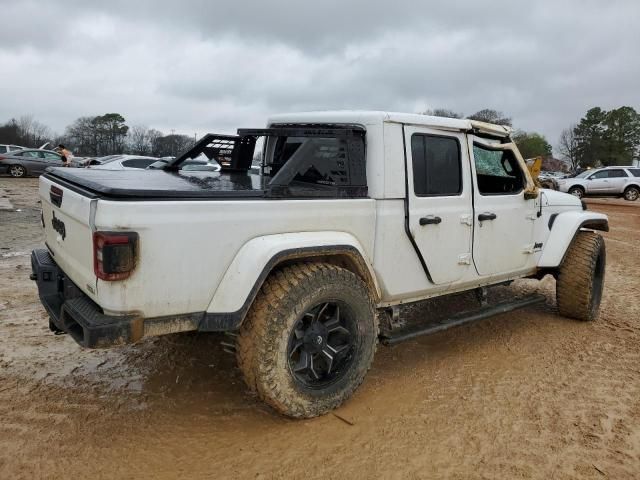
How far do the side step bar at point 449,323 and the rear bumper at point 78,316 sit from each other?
1.84 m

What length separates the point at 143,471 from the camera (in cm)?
267

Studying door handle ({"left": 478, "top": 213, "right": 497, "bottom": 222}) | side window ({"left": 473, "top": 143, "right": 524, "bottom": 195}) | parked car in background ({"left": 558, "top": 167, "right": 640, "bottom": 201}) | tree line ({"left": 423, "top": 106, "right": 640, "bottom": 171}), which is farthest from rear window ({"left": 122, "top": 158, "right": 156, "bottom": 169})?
tree line ({"left": 423, "top": 106, "right": 640, "bottom": 171})

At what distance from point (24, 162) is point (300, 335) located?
23.1 meters

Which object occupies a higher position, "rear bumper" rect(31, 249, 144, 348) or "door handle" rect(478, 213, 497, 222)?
"door handle" rect(478, 213, 497, 222)

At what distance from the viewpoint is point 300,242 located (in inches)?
117

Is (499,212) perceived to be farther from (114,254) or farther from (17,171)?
(17,171)

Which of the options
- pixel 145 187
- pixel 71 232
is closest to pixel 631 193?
pixel 145 187

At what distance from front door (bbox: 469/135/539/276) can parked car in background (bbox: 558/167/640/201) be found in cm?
2123

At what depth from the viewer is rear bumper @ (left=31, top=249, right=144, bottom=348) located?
2.52 m

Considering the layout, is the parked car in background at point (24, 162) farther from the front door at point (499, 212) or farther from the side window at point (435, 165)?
the side window at point (435, 165)

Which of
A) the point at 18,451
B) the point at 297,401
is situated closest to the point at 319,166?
the point at 297,401

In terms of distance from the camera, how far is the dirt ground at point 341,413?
2775 mm

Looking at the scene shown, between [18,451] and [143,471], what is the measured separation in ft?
2.38

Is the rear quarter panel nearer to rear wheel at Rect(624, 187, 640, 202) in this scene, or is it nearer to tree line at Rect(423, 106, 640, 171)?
rear wheel at Rect(624, 187, 640, 202)
